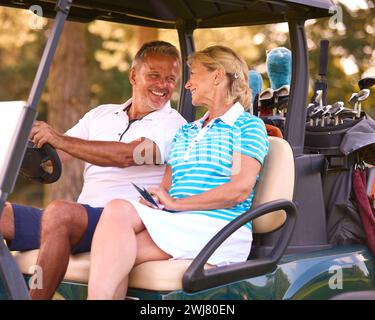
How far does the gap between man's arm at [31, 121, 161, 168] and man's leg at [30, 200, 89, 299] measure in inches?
12.5

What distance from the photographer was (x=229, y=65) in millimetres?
3297

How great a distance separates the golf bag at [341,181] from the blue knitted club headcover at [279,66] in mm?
365

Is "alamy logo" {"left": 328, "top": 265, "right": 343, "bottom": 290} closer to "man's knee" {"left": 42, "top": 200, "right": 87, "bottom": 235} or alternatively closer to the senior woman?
the senior woman

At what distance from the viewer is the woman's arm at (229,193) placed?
308 cm

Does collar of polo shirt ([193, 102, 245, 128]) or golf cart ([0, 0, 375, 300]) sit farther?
collar of polo shirt ([193, 102, 245, 128])

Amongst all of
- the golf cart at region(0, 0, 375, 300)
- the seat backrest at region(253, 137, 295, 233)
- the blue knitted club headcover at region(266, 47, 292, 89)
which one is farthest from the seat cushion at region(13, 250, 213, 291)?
the blue knitted club headcover at region(266, 47, 292, 89)

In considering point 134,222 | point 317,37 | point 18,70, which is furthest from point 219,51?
point 18,70

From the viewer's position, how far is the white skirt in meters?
2.97

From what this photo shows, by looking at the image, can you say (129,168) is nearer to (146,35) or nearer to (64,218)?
(64,218)

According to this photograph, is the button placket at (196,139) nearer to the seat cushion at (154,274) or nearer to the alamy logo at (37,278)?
the seat cushion at (154,274)

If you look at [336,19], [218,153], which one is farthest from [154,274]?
[336,19]

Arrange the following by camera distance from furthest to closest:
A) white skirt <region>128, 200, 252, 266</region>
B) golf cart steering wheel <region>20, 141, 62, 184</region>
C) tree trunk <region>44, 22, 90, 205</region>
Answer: tree trunk <region>44, 22, 90, 205</region> → golf cart steering wheel <region>20, 141, 62, 184</region> → white skirt <region>128, 200, 252, 266</region>

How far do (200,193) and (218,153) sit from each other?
0.57 feet

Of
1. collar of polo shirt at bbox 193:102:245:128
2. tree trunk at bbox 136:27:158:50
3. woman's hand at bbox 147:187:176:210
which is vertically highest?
tree trunk at bbox 136:27:158:50
